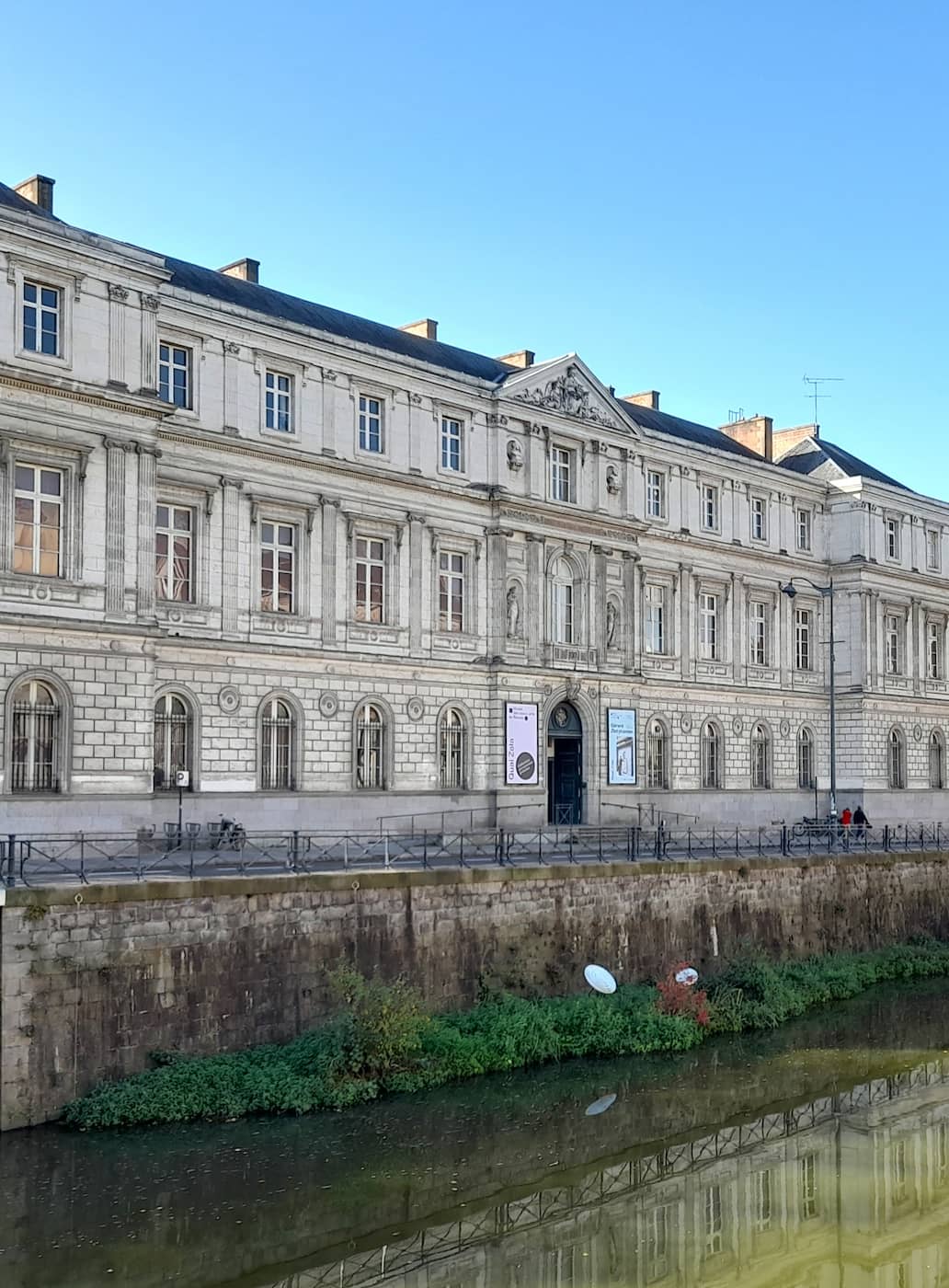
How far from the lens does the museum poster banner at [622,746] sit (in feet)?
151

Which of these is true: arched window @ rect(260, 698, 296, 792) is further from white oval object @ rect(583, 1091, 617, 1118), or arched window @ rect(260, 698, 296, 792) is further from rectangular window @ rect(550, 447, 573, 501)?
white oval object @ rect(583, 1091, 617, 1118)

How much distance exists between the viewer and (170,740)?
35.2 metres

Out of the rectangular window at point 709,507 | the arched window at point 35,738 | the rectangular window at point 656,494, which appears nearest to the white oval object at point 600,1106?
the arched window at point 35,738

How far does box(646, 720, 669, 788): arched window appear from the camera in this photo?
161 feet

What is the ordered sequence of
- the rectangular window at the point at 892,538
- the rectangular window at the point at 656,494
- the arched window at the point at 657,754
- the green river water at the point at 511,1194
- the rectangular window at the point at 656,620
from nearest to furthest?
1. the green river water at the point at 511,1194
2. the arched window at the point at 657,754
3. the rectangular window at the point at 656,620
4. the rectangular window at the point at 656,494
5. the rectangular window at the point at 892,538

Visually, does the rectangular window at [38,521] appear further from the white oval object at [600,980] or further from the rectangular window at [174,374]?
the white oval object at [600,980]

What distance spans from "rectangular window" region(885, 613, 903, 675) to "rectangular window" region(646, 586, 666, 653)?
13410 mm

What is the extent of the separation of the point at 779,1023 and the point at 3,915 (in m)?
18.7

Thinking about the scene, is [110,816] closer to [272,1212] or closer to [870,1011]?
[272,1212]

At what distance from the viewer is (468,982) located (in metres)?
29.3

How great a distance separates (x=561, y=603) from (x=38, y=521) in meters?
19.1

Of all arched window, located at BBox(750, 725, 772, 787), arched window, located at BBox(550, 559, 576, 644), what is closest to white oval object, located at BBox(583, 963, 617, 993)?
arched window, located at BBox(550, 559, 576, 644)


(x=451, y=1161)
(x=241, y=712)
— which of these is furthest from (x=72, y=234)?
(x=451, y=1161)

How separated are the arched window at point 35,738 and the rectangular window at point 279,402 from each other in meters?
10.8
